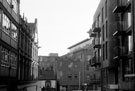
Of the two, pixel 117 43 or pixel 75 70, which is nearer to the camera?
pixel 117 43

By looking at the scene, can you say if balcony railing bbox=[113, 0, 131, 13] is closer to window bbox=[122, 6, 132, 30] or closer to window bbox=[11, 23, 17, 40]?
window bbox=[122, 6, 132, 30]

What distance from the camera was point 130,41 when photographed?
29.1m

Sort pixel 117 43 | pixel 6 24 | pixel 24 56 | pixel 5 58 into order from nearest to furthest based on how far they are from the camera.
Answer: pixel 5 58 < pixel 6 24 < pixel 117 43 < pixel 24 56

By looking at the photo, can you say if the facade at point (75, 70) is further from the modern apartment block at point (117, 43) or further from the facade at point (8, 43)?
the facade at point (8, 43)

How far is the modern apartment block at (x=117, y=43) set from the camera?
28.6 metres

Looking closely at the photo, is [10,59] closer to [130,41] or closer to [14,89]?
[14,89]

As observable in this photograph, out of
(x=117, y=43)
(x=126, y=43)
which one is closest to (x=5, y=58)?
(x=126, y=43)

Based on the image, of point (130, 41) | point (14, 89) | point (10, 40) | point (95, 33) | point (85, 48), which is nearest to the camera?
point (130, 41)

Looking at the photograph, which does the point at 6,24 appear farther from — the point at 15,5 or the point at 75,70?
the point at 75,70

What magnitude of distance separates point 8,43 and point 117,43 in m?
13.7

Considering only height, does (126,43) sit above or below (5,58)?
above

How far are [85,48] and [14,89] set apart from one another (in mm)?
49015

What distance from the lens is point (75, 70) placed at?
81.6m

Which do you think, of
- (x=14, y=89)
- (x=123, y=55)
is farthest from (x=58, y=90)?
(x=123, y=55)
